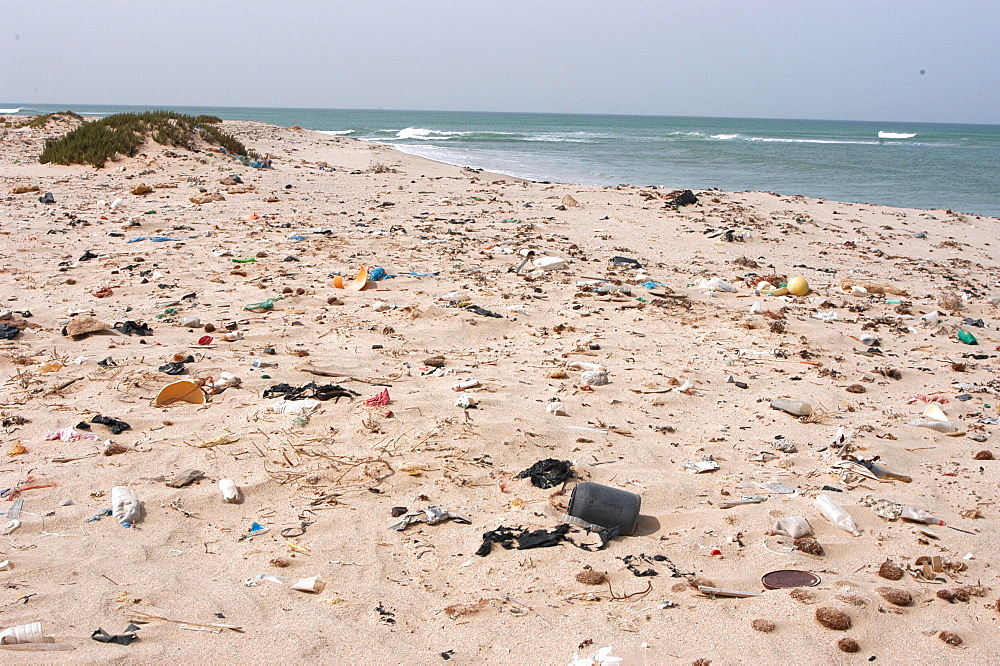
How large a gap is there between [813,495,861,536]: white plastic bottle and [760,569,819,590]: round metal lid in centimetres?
40

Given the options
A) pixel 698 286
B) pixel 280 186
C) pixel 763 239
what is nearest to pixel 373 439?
pixel 698 286

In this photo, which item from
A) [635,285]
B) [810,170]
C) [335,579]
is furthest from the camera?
[810,170]

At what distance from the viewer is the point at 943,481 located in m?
3.05

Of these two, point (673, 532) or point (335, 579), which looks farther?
point (673, 532)

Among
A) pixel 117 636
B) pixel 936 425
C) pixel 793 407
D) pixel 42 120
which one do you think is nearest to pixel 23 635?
pixel 117 636

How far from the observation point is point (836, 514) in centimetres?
269

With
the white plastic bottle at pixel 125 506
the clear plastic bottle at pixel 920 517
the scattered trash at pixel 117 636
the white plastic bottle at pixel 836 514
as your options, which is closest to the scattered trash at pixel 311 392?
the white plastic bottle at pixel 125 506

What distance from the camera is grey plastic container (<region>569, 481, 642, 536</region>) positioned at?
2600mm

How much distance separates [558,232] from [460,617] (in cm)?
651

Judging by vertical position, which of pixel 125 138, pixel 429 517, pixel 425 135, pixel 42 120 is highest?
pixel 425 135

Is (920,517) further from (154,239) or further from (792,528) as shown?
(154,239)

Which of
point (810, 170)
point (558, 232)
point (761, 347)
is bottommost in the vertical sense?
point (761, 347)

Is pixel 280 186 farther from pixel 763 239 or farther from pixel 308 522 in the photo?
pixel 308 522

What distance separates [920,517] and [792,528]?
561 mm
